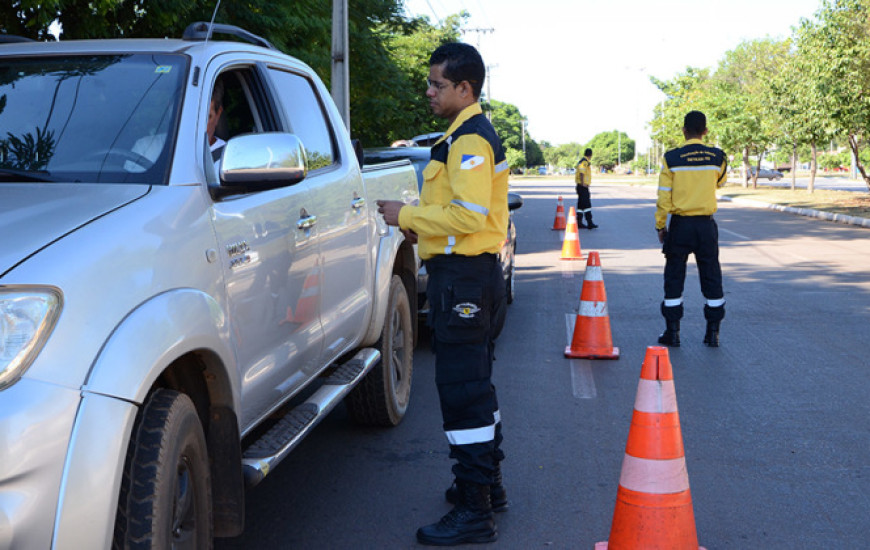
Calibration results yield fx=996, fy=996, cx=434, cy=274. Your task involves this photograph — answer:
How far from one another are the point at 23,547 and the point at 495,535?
2.42 m

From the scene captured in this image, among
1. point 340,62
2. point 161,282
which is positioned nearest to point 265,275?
point 161,282

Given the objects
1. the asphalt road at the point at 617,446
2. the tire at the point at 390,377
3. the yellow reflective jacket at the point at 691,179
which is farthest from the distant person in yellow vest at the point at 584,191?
the tire at the point at 390,377

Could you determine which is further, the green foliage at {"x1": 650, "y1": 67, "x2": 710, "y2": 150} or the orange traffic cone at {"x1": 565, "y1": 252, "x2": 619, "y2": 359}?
the green foliage at {"x1": 650, "y1": 67, "x2": 710, "y2": 150}

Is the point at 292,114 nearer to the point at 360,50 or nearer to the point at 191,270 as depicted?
the point at 191,270

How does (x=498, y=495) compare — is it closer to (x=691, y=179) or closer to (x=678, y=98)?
(x=691, y=179)

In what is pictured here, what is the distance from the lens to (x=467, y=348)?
426 centimetres

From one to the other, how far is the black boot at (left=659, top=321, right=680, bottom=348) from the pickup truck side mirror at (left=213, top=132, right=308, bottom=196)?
5745 millimetres

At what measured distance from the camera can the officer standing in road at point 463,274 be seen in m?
4.14

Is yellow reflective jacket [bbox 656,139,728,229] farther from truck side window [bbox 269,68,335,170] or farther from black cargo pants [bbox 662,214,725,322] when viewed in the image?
truck side window [bbox 269,68,335,170]

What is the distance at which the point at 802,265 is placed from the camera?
15172 millimetres

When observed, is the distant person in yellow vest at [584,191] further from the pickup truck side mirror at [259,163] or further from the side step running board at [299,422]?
the pickup truck side mirror at [259,163]

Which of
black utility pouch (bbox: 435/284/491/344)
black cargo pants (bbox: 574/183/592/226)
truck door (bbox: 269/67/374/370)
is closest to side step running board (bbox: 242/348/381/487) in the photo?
truck door (bbox: 269/67/374/370)

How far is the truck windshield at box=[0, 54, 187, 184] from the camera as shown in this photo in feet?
11.3

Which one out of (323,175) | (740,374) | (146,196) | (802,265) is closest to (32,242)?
(146,196)
